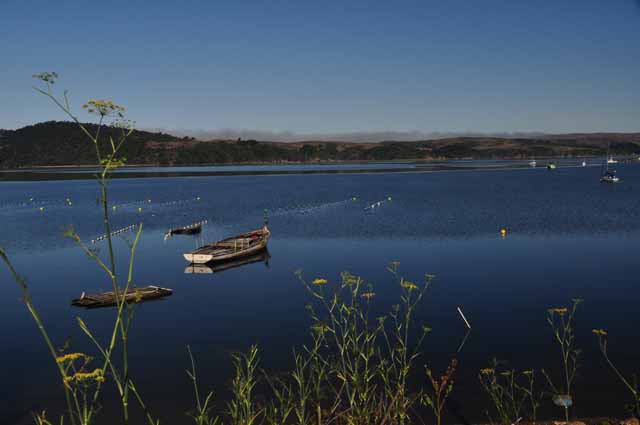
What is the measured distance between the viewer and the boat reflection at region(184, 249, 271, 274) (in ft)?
118

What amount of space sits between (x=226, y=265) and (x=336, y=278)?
10.1 meters

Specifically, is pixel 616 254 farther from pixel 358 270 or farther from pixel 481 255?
pixel 358 270

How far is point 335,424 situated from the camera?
37.8 feet

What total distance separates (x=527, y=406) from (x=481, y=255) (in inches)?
963

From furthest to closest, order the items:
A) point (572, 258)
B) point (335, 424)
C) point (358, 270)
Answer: point (572, 258) → point (358, 270) → point (335, 424)

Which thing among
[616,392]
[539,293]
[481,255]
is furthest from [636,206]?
[616,392]

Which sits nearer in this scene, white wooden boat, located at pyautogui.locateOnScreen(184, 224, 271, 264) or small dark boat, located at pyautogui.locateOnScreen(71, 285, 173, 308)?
small dark boat, located at pyautogui.locateOnScreen(71, 285, 173, 308)

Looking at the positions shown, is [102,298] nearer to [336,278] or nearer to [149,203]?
[336,278]

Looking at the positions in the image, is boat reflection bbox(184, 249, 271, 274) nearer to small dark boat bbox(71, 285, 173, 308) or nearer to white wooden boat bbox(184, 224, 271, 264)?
white wooden boat bbox(184, 224, 271, 264)

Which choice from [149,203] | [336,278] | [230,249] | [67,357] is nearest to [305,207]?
[149,203]

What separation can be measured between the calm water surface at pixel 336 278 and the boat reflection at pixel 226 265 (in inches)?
30.4

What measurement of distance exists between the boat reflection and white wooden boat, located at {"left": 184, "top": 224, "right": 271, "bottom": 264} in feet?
1.09

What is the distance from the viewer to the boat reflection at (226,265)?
3594cm

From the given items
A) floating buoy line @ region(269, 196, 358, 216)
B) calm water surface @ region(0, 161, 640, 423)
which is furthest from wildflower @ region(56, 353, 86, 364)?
floating buoy line @ region(269, 196, 358, 216)
